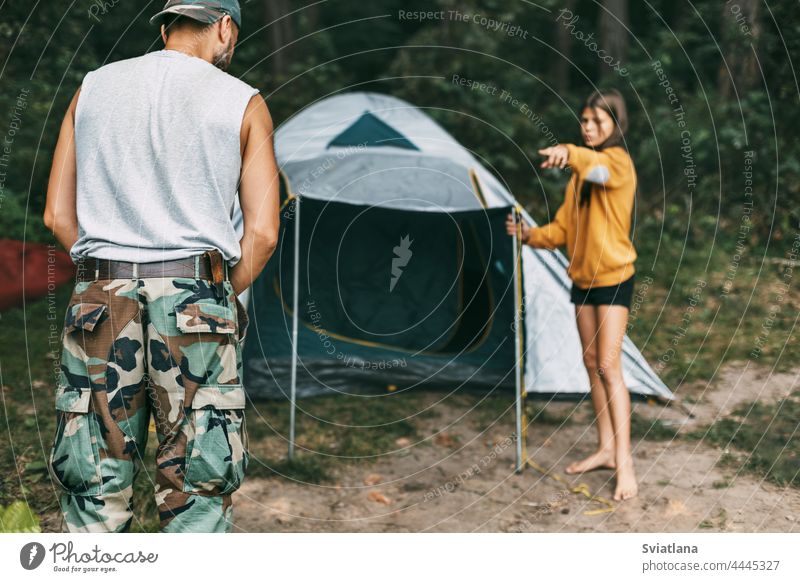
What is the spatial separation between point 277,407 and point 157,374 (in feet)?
11.1

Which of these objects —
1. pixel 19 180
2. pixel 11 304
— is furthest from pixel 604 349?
pixel 19 180

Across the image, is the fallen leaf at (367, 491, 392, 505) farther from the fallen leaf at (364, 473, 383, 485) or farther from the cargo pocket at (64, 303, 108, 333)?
the cargo pocket at (64, 303, 108, 333)

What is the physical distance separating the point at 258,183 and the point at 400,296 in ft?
12.9

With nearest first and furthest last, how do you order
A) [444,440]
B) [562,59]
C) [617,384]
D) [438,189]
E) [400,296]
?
[617,384]
[438,189]
[444,440]
[400,296]
[562,59]

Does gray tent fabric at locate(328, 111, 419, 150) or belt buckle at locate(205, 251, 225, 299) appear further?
gray tent fabric at locate(328, 111, 419, 150)

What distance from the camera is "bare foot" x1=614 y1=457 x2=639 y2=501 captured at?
14.5 feet

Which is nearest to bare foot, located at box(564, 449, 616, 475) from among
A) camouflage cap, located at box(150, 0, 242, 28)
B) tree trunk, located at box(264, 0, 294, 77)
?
camouflage cap, located at box(150, 0, 242, 28)

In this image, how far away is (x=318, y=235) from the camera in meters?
6.39

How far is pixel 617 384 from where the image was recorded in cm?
442

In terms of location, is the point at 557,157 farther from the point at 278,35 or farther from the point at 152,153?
the point at 278,35

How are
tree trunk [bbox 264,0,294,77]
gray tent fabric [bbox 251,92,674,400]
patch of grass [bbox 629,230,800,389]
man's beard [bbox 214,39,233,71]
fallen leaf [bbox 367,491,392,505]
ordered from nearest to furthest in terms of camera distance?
man's beard [bbox 214,39,233,71]
fallen leaf [bbox 367,491,392,505]
gray tent fabric [bbox 251,92,674,400]
patch of grass [bbox 629,230,800,389]
tree trunk [bbox 264,0,294,77]

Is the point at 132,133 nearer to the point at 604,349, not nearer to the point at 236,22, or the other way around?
the point at 236,22

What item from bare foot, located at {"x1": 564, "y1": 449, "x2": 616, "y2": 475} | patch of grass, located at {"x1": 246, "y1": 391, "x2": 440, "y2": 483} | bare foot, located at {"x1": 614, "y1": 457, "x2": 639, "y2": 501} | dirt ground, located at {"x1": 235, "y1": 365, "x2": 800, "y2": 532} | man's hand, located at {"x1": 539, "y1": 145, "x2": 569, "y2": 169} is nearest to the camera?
man's hand, located at {"x1": 539, "y1": 145, "x2": 569, "y2": 169}

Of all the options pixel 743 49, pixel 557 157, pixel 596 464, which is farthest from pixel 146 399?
pixel 743 49
